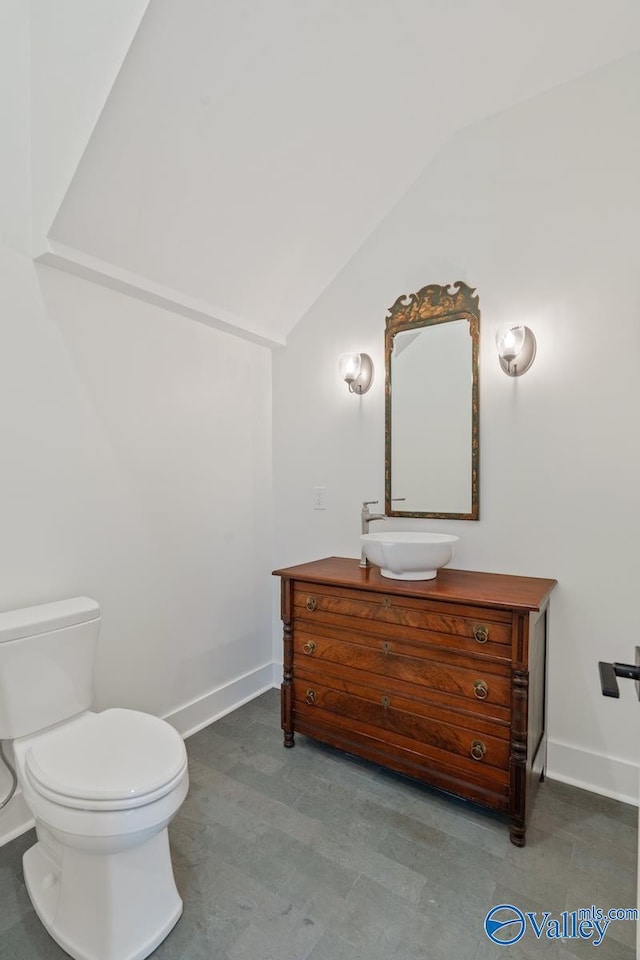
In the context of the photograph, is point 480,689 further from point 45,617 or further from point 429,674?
point 45,617

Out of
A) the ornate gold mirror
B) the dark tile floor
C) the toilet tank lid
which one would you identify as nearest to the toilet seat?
the toilet tank lid

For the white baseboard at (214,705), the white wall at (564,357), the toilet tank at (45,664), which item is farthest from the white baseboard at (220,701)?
the white wall at (564,357)

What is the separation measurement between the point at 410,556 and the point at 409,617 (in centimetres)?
24

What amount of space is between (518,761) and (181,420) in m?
1.98

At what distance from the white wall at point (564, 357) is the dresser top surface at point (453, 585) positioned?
0.40 feet

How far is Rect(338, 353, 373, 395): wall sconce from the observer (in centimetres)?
242

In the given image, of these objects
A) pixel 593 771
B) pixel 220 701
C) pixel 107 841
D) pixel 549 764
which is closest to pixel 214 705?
pixel 220 701

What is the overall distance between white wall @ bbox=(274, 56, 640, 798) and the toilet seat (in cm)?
145

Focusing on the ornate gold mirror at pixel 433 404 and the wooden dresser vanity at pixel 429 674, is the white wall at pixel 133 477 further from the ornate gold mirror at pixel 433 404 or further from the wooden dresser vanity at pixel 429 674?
the ornate gold mirror at pixel 433 404

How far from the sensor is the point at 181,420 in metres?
2.31

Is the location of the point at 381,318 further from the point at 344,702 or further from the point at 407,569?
the point at 344,702

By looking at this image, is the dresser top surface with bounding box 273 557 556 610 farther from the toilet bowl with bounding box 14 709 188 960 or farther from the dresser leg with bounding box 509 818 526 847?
the toilet bowl with bounding box 14 709 188 960

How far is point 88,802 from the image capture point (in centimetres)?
117

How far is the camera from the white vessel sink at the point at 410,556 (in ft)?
6.05
